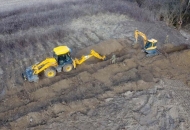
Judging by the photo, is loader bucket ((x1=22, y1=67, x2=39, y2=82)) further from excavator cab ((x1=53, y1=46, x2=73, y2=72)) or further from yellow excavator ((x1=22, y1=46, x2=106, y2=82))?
excavator cab ((x1=53, y1=46, x2=73, y2=72))

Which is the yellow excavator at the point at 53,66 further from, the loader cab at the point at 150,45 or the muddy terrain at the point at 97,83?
the loader cab at the point at 150,45

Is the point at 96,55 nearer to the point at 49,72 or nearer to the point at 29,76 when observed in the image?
the point at 49,72

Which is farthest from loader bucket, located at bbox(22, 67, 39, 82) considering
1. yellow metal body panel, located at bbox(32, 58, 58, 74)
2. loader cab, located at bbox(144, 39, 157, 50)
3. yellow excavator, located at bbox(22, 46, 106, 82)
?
loader cab, located at bbox(144, 39, 157, 50)

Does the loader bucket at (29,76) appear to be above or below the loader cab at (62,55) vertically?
below

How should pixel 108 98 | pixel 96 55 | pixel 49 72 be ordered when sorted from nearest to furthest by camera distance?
pixel 108 98 → pixel 49 72 → pixel 96 55

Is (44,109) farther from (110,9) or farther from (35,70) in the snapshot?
(110,9)

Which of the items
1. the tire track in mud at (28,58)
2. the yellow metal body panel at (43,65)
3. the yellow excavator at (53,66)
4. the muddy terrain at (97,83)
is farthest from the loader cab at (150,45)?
the yellow metal body panel at (43,65)

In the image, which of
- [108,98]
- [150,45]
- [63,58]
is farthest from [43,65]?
[150,45]

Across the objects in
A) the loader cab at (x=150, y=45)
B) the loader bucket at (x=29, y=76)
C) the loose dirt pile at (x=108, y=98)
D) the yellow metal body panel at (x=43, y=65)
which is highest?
the loader cab at (x=150, y=45)
